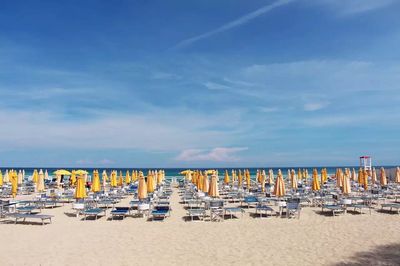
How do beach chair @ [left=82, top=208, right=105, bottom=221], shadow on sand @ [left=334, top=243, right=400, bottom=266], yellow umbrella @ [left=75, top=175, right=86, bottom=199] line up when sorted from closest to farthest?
shadow on sand @ [left=334, top=243, right=400, bottom=266] < beach chair @ [left=82, top=208, right=105, bottom=221] < yellow umbrella @ [left=75, top=175, right=86, bottom=199]

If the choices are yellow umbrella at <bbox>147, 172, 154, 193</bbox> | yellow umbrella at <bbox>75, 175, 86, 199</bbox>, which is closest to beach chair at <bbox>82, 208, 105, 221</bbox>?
yellow umbrella at <bbox>75, 175, 86, 199</bbox>

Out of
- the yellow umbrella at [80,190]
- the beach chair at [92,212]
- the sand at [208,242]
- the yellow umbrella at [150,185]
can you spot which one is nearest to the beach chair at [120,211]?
the sand at [208,242]

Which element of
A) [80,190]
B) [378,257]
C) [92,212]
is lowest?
[378,257]

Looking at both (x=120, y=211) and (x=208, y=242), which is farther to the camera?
(x=120, y=211)

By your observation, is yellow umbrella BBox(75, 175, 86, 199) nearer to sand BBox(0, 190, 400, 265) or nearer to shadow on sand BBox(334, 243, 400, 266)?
sand BBox(0, 190, 400, 265)

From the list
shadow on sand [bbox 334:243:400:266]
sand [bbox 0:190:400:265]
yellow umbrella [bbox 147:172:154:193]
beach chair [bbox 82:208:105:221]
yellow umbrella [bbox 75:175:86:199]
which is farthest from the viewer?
yellow umbrella [bbox 147:172:154:193]

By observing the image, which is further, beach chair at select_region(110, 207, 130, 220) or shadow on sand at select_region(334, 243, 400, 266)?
beach chair at select_region(110, 207, 130, 220)

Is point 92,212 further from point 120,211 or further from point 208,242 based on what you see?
point 208,242

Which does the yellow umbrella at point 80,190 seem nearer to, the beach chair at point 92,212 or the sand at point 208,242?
the beach chair at point 92,212

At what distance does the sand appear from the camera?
844cm

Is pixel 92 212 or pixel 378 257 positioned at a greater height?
pixel 92 212

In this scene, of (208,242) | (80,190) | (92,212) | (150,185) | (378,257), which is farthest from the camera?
(150,185)

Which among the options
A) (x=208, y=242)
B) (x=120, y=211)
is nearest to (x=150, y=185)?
(x=120, y=211)

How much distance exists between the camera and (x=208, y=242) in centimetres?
1028
